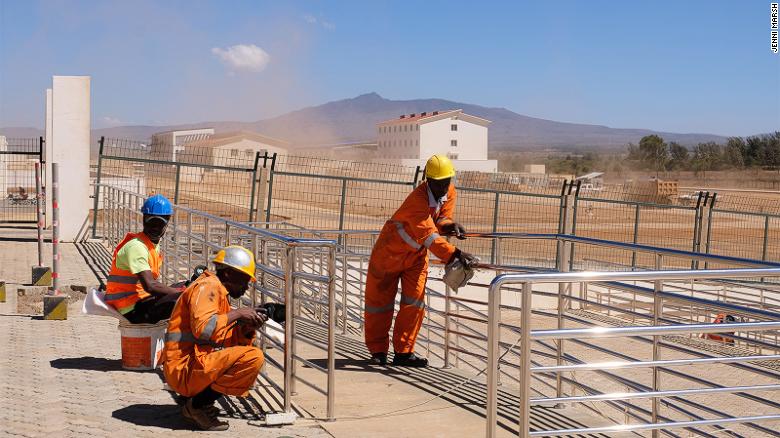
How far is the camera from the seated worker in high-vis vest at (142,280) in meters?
7.20

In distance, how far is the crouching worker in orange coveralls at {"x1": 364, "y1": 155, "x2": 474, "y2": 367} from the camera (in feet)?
25.2

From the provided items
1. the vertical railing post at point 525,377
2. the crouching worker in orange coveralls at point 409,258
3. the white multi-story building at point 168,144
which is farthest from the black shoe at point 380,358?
the white multi-story building at point 168,144

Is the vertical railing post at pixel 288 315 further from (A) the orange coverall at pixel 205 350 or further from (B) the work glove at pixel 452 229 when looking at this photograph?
(B) the work glove at pixel 452 229

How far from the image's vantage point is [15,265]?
49.4 ft

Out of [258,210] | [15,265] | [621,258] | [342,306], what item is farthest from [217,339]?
[621,258]

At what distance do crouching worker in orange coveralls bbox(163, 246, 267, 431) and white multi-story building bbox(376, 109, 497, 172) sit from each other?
105560 millimetres

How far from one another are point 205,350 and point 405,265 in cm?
246

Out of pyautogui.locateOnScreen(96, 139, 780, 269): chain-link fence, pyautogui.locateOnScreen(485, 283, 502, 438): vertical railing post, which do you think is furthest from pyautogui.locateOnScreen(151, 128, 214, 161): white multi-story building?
pyautogui.locateOnScreen(485, 283, 502, 438): vertical railing post

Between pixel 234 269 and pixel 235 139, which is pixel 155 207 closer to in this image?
pixel 234 269

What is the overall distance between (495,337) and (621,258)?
25579mm

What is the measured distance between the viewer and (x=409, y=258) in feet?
25.7

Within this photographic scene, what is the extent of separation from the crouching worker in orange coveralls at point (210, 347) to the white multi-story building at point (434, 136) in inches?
4156

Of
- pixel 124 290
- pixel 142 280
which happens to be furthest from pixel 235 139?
pixel 142 280

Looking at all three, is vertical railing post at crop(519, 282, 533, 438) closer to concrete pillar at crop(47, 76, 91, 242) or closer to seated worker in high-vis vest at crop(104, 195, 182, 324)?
seated worker in high-vis vest at crop(104, 195, 182, 324)
